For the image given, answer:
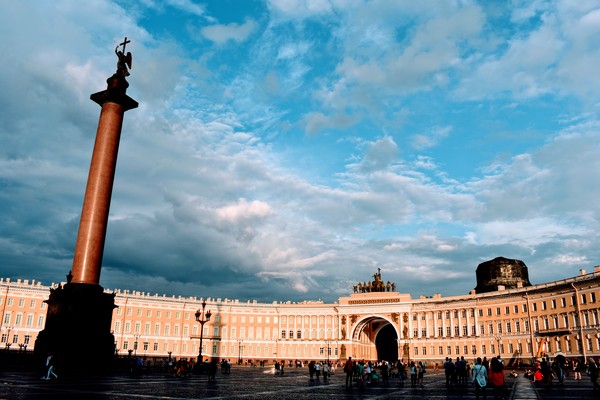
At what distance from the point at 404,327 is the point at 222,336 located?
133 feet

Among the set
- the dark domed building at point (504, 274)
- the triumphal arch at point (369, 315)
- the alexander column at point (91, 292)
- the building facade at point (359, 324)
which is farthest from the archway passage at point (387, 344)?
the alexander column at point (91, 292)

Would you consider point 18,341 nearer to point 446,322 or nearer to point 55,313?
point 55,313

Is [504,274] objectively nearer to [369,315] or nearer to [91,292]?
[369,315]

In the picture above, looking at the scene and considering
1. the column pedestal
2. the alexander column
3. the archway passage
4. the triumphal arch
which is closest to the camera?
Answer: the column pedestal

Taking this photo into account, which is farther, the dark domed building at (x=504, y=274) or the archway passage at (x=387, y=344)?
the archway passage at (x=387, y=344)

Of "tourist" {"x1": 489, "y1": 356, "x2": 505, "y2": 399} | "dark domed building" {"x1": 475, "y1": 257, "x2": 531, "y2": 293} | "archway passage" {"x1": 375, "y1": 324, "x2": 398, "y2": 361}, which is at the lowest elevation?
"tourist" {"x1": 489, "y1": 356, "x2": 505, "y2": 399}

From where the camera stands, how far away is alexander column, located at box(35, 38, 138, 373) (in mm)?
28328

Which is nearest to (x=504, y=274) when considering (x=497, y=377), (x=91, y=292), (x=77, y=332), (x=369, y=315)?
(x=369, y=315)

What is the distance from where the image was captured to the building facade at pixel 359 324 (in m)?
75.1

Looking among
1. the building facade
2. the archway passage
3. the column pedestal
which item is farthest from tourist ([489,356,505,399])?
the archway passage

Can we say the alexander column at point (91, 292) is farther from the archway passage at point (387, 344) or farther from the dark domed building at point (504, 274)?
the archway passage at point (387, 344)

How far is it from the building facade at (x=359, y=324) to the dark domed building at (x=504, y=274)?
1332 cm

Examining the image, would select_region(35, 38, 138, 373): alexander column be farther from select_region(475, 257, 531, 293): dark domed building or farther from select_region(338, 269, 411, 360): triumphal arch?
select_region(475, 257, 531, 293): dark domed building

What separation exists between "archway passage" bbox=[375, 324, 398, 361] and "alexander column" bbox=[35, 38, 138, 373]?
346 ft
